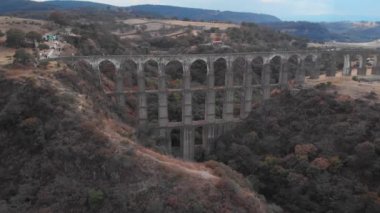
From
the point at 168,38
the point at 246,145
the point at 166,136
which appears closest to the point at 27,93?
the point at 166,136

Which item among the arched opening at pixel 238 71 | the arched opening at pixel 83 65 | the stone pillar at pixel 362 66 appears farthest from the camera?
the arched opening at pixel 238 71

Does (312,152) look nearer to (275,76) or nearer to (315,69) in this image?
(315,69)

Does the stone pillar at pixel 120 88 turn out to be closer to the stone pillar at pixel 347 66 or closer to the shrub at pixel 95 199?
the shrub at pixel 95 199

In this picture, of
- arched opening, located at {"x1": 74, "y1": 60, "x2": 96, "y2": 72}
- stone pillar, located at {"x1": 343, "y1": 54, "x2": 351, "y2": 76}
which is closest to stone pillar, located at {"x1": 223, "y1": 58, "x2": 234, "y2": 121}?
arched opening, located at {"x1": 74, "y1": 60, "x2": 96, "y2": 72}

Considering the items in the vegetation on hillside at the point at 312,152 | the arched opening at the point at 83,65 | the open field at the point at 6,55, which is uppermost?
the open field at the point at 6,55

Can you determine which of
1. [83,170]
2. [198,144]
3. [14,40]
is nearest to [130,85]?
[198,144]

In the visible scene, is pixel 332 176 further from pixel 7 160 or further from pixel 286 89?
pixel 7 160

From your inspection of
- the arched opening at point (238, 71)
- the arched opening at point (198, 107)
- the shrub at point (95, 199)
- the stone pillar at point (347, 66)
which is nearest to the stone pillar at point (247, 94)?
the arched opening at point (198, 107)
